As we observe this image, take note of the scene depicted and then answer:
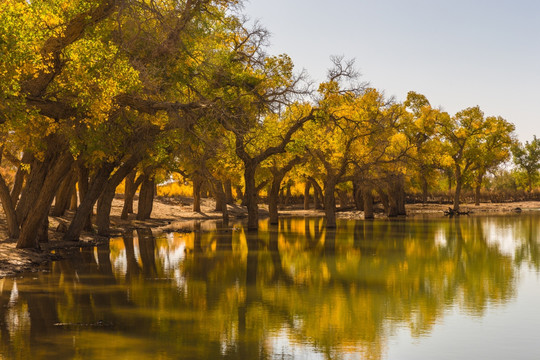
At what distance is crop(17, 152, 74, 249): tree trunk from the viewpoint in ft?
93.3

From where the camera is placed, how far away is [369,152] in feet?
177

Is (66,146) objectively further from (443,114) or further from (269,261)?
(443,114)

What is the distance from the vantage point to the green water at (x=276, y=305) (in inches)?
509

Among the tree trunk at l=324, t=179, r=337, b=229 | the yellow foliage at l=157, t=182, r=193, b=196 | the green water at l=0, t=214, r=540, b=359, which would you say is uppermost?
the yellow foliage at l=157, t=182, r=193, b=196

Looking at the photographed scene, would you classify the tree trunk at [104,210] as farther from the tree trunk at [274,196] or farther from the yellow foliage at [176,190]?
the yellow foliage at [176,190]

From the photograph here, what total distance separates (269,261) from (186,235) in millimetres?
16325

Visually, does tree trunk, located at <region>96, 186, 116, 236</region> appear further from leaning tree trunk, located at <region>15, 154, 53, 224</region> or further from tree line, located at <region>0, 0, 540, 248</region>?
leaning tree trunk, located at <region>15, 154, 53, 224</region>

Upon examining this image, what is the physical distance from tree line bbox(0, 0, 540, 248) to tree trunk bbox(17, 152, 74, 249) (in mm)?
50

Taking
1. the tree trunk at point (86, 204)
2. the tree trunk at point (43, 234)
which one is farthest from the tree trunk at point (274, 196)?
the tree trunk at point (43, 234)

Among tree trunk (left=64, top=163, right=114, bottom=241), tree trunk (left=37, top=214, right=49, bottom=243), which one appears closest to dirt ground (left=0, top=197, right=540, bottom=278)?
tree trunk (left=37, top=214, right=49, bottom=243)

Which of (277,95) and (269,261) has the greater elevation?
(277,95)

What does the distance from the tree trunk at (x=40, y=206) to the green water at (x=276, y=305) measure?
1965 millimetres

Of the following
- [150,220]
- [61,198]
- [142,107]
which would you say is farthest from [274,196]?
[142,107]

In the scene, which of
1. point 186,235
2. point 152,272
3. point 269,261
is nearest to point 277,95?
point 186,235
